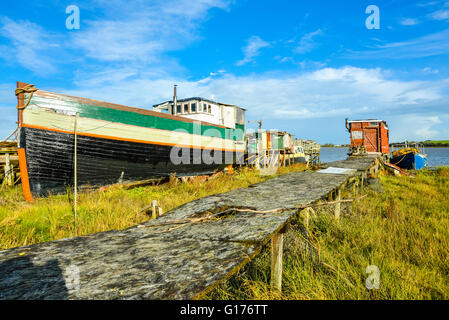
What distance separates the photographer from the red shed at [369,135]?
2443 centimetres

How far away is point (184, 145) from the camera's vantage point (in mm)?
11266

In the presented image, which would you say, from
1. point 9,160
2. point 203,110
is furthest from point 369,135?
point 9,160

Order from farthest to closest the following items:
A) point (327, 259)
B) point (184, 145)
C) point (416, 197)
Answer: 1. point (184, 145)
2. point (416, 197)
3. point (327, 259)

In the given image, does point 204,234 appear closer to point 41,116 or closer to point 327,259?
point 327,259

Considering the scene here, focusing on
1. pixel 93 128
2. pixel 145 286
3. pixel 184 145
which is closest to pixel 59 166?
pixel 93 128

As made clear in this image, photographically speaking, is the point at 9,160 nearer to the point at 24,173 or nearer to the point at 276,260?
the point at 24,173

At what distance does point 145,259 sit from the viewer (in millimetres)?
1788

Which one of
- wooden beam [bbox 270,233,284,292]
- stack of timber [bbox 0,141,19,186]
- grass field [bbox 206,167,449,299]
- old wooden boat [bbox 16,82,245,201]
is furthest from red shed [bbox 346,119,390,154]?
stack of timber [bbox 0,141,19,186]

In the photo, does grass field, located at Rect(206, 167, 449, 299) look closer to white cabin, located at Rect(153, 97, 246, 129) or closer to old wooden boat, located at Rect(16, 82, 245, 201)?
old wooden boat, located at Rect(16, 82, 245, 201)

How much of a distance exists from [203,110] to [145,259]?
13360mm

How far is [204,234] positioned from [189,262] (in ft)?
1.98

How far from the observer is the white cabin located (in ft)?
47.5

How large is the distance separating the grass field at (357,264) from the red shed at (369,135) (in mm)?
21257

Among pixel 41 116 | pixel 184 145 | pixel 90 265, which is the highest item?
pixel 41 116
